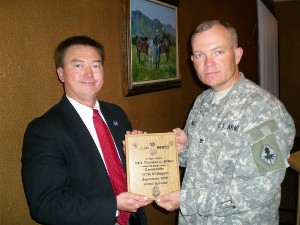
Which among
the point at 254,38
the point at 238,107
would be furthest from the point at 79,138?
the point at 254,38

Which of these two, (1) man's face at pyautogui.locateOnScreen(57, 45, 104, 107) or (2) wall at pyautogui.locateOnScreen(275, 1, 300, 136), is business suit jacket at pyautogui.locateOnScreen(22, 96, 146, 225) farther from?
(2) wall at pyautogui.locateOnScreen(275, 1, 300, 136)

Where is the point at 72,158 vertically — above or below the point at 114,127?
below

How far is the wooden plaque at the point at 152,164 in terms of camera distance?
1660 mm

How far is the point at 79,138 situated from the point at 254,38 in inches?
199

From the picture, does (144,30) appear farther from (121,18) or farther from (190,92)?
(190,92)

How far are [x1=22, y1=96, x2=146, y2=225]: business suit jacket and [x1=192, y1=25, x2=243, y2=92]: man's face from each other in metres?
0.77

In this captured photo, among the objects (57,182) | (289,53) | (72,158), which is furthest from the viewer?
(289,53)

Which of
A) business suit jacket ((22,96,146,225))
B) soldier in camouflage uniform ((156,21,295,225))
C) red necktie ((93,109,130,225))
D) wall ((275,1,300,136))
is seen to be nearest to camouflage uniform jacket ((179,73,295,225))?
soldier in camouflage uniform ((156,21,295,225))

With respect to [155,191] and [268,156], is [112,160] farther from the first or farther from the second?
[268,156]

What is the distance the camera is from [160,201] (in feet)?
5.48

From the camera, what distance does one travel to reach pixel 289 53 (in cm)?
833

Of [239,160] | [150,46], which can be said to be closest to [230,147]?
[239,160]

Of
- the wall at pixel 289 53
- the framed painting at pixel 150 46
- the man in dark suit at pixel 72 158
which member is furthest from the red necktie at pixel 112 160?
the wall at pixel 289 53

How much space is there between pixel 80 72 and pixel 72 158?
46 centimetres
